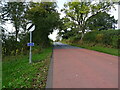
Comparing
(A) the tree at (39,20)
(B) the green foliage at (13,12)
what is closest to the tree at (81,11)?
(A) the tree at (39,20)

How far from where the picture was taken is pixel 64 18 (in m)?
28.9

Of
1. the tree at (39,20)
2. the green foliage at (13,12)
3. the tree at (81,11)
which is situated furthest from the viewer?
the tree at (81,11)

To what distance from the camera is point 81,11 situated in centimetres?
2503

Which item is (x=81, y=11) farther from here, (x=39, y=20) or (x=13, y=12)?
(x=13, y=12)

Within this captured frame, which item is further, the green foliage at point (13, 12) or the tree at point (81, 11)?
the tree at point (81, 11)

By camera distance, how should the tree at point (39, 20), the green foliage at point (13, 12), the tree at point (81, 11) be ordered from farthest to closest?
the tree at point (81, 11) → the tree at point (39, 20) → the green foliage at point (13, 12)

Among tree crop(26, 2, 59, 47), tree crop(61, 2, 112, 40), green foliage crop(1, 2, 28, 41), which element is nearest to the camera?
green foliage crop(1, 2, 28, 41)

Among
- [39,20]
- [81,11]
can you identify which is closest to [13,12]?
[39,20]

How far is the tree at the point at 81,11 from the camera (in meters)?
24.2

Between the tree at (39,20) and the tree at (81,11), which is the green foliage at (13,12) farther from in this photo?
the tree at (81,11)

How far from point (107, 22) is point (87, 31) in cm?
3903

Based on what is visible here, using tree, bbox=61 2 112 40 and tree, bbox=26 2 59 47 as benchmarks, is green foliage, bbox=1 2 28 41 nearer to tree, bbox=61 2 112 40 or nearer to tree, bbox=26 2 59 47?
tree, bbox=26 2 59 47

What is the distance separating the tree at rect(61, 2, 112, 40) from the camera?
79.5 ft

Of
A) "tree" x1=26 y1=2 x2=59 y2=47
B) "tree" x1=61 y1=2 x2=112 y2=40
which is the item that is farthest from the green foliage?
"tree" x1=61 y1=2 x2=112 y2=40
